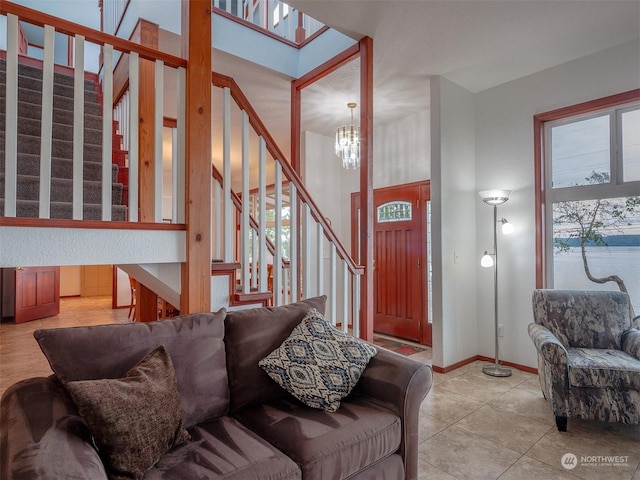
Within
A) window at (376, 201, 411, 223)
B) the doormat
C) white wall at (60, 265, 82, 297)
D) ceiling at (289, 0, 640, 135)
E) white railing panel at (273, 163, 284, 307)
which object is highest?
ceiling at (289, 0, 640, 135)

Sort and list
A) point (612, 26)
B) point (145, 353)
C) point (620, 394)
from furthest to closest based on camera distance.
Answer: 1. point (612, 26)
2. point (620, 394)
3. point (145, 353)

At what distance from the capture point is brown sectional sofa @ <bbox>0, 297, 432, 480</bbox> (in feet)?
3.47

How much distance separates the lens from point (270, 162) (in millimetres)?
5988

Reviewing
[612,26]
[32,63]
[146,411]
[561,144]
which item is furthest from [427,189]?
[32,63]

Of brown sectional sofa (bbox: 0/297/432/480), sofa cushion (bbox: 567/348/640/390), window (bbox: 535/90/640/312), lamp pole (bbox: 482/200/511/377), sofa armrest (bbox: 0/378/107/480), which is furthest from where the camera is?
lamp pole (bbox: 482/200/511/377)

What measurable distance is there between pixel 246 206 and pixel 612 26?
2.99 m

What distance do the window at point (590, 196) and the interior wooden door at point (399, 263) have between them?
1.35 m

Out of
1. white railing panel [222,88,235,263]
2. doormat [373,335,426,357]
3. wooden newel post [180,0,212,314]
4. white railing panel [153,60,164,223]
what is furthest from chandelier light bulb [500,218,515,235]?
white railing panel [153,60,164,223]

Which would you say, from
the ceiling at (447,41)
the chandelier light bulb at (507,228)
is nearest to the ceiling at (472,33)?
the ceiling at (447,41)

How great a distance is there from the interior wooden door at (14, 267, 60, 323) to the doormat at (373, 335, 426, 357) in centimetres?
552

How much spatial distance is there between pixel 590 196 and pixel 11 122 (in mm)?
4037

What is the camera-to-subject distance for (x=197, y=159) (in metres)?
2.06

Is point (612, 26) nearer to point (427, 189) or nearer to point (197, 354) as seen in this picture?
point (427, 189)

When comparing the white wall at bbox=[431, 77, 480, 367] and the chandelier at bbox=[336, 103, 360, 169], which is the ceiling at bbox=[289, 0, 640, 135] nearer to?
the white wall at bbox=[431, 77, 480, 367]
